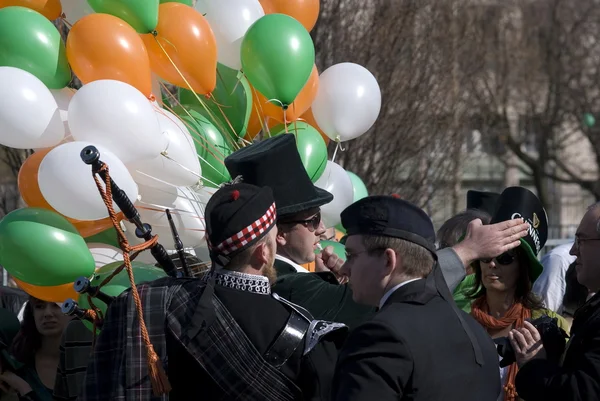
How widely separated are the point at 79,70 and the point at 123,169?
642 millimetres

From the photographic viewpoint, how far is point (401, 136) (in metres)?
11.5

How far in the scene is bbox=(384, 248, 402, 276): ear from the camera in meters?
3.20

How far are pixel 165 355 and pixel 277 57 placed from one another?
226 centimetres

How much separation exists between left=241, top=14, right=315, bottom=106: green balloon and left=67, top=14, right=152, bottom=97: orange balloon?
25.8 inches

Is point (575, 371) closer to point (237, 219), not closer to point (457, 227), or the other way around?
point (237, 219)

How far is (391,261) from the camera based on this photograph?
10.5 feet

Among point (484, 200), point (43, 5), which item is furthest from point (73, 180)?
point (484, 200)

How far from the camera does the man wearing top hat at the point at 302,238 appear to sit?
3.81m

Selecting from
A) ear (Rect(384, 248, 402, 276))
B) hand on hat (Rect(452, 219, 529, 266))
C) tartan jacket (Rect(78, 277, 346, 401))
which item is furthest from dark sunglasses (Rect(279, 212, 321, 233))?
ear (Rect(384, 248, 402, 276))

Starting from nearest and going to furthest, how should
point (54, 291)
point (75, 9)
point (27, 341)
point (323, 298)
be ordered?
point (323, 298) < point (54, 291) < point (75, 9) < point (27, 341)

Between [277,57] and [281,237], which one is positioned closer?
[281,237]

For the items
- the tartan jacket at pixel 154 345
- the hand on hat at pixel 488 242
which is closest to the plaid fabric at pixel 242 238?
the tartan jacket at pixel 154 345

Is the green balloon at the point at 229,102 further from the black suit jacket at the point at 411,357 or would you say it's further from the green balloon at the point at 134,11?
the black suit jacket at the point at 411,357

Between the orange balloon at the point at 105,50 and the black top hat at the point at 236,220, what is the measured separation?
1.53 meters
